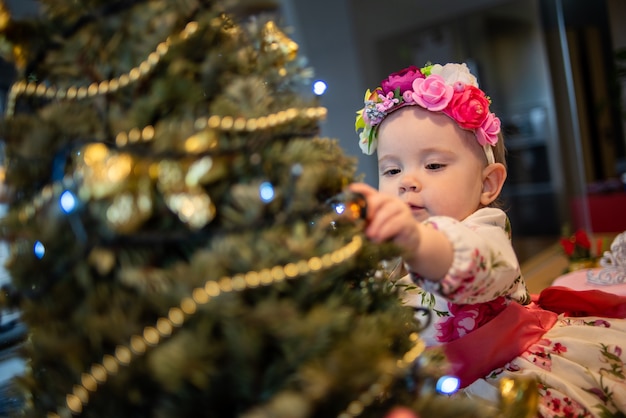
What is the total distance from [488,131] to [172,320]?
65 cm

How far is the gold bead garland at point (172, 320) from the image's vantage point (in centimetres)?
37

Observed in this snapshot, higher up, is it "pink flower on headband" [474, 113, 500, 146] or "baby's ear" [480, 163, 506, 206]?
"pink flower on headband" [474, 113, 500, 146]

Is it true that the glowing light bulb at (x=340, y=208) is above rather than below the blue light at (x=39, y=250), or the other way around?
below

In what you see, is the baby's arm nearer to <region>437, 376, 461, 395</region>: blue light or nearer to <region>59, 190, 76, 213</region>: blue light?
<region>437, 376, 461, 395</region>: blue light

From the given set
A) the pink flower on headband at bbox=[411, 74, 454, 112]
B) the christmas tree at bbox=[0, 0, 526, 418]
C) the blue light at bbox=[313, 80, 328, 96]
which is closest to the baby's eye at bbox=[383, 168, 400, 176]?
the pink flower on headband at bbox=[411, 74, 454, 112]

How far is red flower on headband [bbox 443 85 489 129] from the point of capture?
32.7 inches

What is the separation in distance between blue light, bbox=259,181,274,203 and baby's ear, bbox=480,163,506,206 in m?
0.57

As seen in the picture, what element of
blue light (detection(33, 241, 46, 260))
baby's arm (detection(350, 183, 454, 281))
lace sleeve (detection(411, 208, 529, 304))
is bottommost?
lace sleeve (detection(411, 208, 529, 304))

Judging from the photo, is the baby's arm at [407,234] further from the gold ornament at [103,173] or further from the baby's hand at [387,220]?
the gold ornament at [103,173]

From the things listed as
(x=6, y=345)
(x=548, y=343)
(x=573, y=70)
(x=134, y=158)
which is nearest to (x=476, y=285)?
(x=548, y=343)

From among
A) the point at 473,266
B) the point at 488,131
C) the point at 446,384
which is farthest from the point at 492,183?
the point at 446,384

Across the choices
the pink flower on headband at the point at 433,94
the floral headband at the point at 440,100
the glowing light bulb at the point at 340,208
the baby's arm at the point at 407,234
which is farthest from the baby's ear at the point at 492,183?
the glowing light bulb at the point at 340,208

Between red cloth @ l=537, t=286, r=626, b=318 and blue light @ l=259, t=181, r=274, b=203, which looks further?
red cloth @ l=537, t=286, r=626, b=318

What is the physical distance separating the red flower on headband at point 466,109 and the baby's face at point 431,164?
0.05 feet
